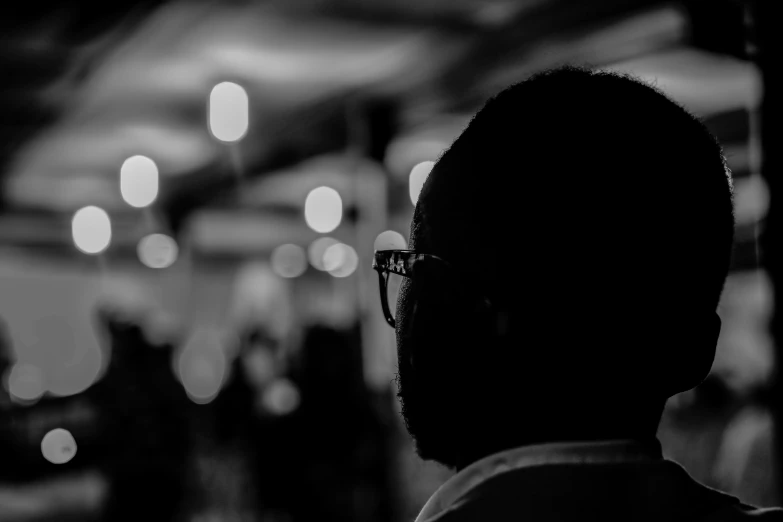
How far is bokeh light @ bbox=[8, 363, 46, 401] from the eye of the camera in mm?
7396

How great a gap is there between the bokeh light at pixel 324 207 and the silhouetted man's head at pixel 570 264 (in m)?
6.34

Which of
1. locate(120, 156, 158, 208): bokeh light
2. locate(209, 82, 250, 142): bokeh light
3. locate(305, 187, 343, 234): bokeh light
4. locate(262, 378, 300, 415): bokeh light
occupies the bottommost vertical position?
locate(262, 378, 300, 415): bokeh light

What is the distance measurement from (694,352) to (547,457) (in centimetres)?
23

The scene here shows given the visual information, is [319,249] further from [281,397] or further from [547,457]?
[547,457]

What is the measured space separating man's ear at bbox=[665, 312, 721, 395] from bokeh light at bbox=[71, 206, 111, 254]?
25.4ft

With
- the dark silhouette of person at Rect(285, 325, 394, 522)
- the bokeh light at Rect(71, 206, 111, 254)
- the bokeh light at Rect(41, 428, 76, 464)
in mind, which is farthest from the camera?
the bokeh light at Rect(71, 206, 111, 254)

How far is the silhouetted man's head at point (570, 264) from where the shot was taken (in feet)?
2.64

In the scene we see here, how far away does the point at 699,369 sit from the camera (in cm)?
89

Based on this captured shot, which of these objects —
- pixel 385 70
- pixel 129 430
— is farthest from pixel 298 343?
pixel 385 70

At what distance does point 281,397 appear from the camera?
5031mm

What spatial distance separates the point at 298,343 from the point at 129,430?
1198 millimetres

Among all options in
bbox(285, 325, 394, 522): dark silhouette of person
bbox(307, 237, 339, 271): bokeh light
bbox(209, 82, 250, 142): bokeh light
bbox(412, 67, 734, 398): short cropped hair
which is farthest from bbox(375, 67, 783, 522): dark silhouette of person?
bbox(307, 237, 339, 271): bokeh light

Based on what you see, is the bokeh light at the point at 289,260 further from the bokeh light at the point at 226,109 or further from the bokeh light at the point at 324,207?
the bokeh light at the point at 226,109

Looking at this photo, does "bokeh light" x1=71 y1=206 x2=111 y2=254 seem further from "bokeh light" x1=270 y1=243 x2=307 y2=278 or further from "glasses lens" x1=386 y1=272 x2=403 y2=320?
"glasses lens" x1=386 y1=272 x2=403 y2=320
